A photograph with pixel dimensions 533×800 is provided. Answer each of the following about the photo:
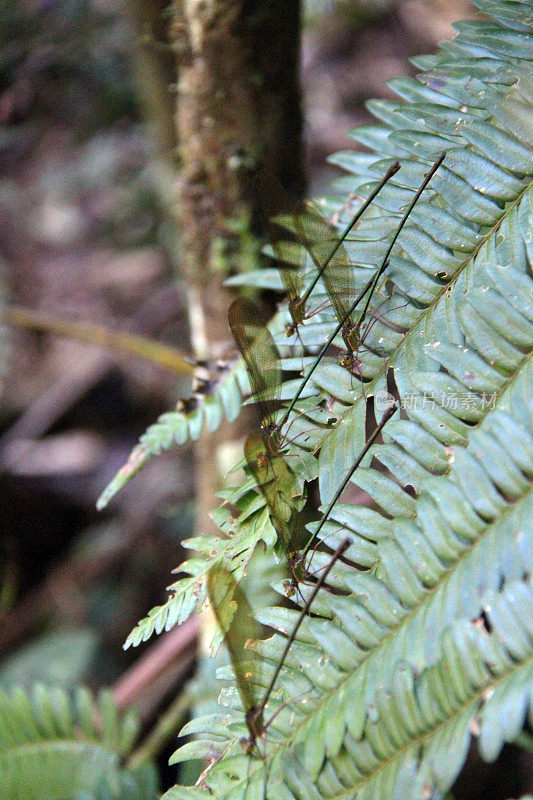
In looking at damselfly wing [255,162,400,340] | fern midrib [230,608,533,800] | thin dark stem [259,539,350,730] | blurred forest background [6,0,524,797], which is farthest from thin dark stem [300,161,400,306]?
blurred forest background [6,0,524,797]

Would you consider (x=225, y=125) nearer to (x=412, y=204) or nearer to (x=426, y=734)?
(x=412, y=204)

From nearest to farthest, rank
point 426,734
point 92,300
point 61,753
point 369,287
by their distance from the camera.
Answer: point 426,734 < point 369,287 < point 61,753 < point 92,300

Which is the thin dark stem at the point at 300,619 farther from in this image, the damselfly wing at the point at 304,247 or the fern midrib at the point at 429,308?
the damselfly wing at the point at 304,247

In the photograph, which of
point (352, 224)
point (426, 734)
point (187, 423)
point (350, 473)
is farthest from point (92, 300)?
point (426, 734)

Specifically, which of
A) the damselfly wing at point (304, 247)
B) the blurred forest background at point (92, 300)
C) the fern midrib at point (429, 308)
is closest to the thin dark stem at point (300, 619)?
the fern midrib at point (429, 308)

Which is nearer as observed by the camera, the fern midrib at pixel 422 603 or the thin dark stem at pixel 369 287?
the fern midrib at pixel 422 603

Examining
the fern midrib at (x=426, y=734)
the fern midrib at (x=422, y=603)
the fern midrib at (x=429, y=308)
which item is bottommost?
the fern midrib at (x=426, y=734)
